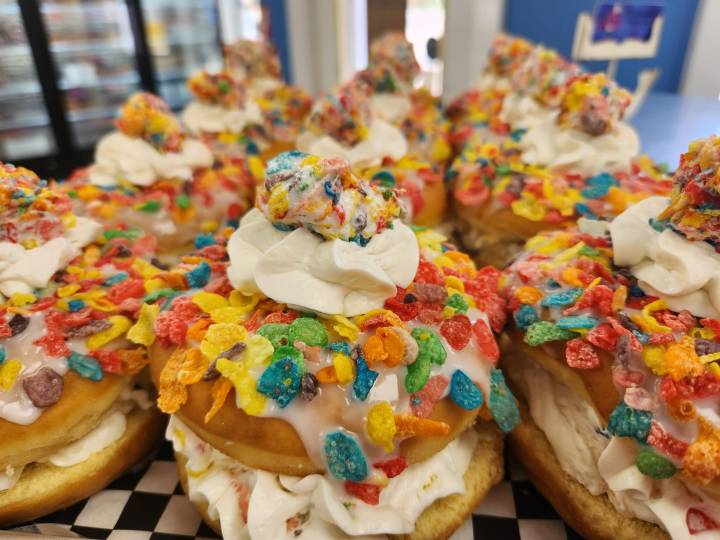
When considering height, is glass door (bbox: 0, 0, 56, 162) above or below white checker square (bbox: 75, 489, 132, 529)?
above

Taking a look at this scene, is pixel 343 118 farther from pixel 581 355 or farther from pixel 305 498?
pixel 305 498

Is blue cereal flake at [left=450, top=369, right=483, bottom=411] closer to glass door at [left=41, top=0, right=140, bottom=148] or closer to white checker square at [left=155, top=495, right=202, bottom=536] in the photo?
white checker square at [left=155, top=495, right=202, bottom=536]

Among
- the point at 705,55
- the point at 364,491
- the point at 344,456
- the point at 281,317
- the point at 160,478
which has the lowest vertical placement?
the point at 160,478

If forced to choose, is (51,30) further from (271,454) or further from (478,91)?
(271,454)

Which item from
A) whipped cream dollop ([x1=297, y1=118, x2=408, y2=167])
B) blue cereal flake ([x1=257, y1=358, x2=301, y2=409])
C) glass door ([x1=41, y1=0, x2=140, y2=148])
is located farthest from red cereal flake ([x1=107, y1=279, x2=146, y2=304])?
glass door ([x1=41, y1=0, x2=140, y2=148])

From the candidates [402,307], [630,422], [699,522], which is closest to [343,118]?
[402,307]

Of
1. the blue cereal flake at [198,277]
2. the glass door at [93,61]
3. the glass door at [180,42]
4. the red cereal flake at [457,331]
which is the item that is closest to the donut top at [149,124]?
the blue cereal flake at [198,277]
